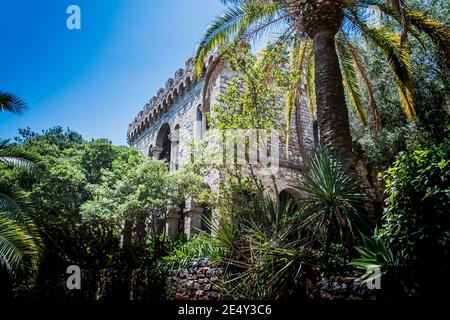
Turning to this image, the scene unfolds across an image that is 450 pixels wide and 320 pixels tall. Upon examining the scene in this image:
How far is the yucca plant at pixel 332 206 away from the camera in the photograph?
4.48m

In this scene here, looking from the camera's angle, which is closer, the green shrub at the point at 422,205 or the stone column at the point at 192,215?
the green shrub at the point at 422,205

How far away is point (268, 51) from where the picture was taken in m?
8.16

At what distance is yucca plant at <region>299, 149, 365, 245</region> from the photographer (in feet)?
14.7

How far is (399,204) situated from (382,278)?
84 cm

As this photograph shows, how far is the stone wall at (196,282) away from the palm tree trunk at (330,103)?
304 cm

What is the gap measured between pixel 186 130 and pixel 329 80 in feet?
30.4

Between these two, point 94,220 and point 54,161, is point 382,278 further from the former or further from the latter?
point 54,161

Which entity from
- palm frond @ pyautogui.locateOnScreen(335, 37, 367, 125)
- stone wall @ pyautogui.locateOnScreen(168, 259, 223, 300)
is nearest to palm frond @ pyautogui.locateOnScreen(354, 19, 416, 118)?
palm frond @ pyautogui.locateOnScreen(335, 37, 367, 125)

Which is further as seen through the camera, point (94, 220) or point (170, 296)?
point (94, 220)

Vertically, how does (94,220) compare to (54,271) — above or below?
above

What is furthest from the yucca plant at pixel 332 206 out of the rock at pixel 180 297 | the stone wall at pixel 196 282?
the rock at pixel 180 297

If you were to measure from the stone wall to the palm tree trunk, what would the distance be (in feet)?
9.97

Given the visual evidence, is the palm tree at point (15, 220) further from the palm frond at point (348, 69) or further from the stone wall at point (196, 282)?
the palm frond at point (348, 69)

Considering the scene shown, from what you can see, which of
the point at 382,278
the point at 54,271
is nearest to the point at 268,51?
the point at 382,278
